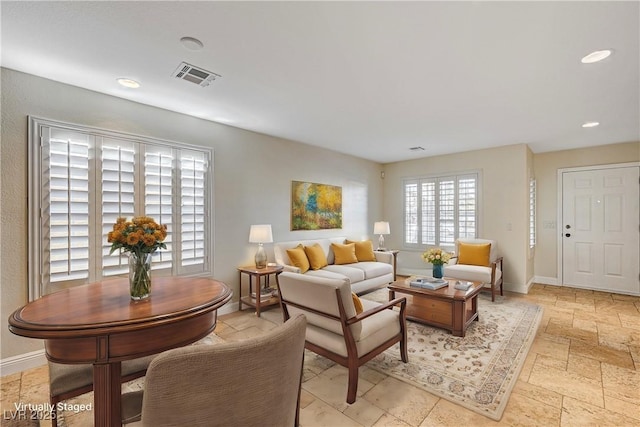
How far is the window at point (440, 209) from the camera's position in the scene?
18.3 ft

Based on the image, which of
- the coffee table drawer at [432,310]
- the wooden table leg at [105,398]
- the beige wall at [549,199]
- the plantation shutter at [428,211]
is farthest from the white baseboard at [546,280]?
the wooden table leg at [105,398]

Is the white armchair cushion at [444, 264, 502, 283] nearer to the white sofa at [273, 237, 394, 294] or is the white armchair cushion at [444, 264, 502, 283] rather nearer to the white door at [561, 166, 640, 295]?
the white sofa at [273, 237, 394, 294]

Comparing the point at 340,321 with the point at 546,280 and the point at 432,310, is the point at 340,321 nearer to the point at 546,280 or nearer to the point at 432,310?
the point at 432,310

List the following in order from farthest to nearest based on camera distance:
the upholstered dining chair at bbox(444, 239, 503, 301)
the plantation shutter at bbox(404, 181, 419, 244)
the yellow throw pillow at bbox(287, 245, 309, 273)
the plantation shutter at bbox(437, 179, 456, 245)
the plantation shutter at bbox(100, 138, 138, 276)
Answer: the plantation shutter at bbox(404, 181, 419, 244), the plantation shutter at bbox(437, 179, 456, 245), the upholstered dining chair at bbox(444, 239, 503, 301), the yellow throw pillow at bbox(287, 245, 309, 273), the plantation shutter at bbox(100, 138, 138, 276)

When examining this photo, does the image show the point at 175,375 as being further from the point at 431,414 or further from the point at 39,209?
the point at 39,209

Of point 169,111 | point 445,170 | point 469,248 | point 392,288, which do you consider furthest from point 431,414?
point 445,170

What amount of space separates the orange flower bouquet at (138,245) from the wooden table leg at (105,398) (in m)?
0.37

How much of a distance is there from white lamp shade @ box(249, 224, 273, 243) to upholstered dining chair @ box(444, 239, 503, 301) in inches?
114

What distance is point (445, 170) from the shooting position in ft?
19.3

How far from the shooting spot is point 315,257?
4.50 metres

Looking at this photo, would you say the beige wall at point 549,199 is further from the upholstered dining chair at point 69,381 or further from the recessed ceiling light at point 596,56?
the upholstered dining chair at point 69,381

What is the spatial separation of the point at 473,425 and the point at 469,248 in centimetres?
345

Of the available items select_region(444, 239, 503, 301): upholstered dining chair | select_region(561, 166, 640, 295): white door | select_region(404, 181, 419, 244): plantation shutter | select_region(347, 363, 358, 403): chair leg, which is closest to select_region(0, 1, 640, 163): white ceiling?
select_region(561, 166, 640, 295): white door

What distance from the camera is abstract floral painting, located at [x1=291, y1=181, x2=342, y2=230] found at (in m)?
4.91
